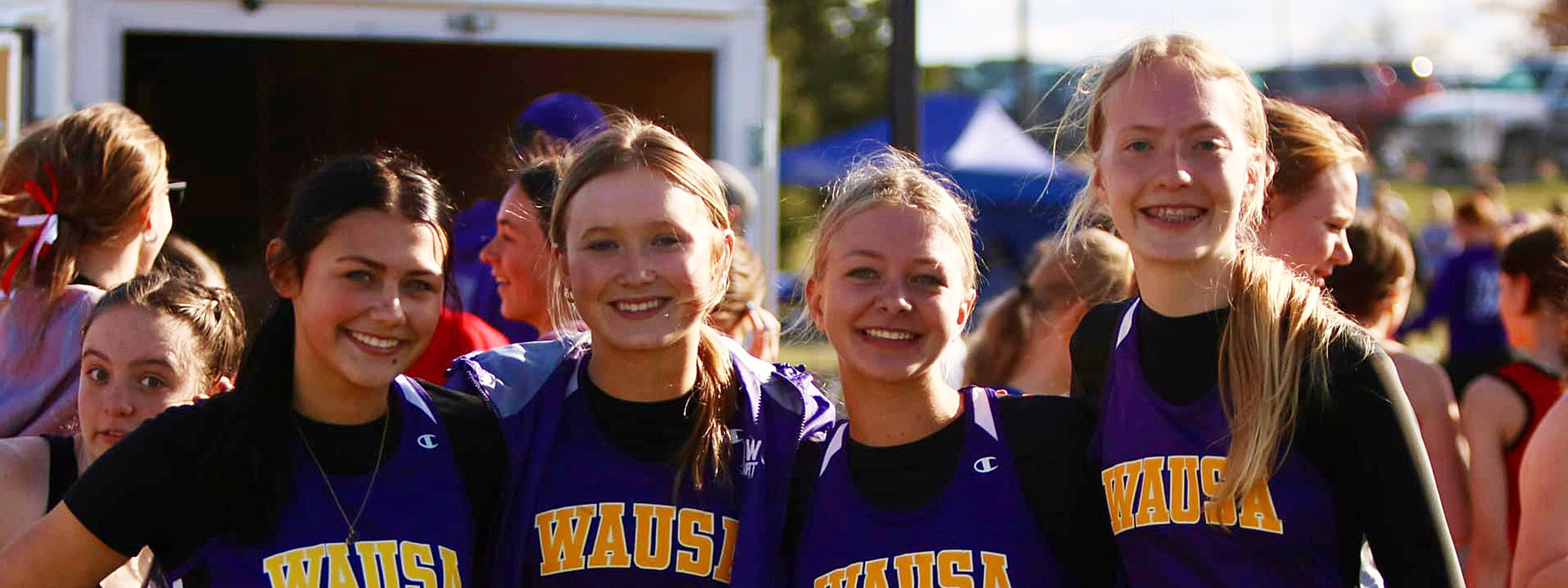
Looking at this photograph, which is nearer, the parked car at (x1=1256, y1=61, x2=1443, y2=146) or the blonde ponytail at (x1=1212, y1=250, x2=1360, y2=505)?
the blonde ponytail at (x1=1212, y1=250, x2=1360, y2=505)

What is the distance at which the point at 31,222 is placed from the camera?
10.0ft

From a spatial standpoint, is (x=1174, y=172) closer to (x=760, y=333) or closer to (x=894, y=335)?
(x=894, y=335)

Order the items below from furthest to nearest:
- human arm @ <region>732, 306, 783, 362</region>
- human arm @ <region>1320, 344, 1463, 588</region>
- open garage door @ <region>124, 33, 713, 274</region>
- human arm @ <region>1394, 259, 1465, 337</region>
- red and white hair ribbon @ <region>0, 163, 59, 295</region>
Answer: human arm @ <region>1394, 259, 1465, 337</region> → open garage door @ <region>124, 33, 713, 274</region> → human arm @ <region>732, 306, 783, 362</region> → red and white hair ribbon @ <region>0, 163, 59, 295</region> → human arm @ <region>1320, 344, 1463, 588</region>

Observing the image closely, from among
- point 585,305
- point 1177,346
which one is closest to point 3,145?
point 585,305

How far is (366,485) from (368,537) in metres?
0.09

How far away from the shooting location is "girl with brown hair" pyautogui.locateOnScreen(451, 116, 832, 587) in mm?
2436

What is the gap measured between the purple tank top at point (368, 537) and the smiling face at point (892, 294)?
70cm

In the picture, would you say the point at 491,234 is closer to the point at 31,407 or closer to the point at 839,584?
the point at 31,407

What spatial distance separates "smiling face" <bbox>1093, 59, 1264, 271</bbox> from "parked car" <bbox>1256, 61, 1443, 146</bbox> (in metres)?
26.2

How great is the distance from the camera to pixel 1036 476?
241 cm

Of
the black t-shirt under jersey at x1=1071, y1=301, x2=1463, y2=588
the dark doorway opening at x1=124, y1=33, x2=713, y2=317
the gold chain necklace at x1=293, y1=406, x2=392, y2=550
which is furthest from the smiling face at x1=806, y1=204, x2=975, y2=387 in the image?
the dark doorway opening at x1=124, y1=33, x2=713, y2=317

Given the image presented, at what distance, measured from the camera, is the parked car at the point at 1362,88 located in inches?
1081

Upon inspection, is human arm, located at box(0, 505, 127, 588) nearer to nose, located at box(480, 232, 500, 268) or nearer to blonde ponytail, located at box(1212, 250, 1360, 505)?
nose, located at box(480, 232, 500, 268)

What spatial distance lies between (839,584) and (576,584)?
0.43 m
